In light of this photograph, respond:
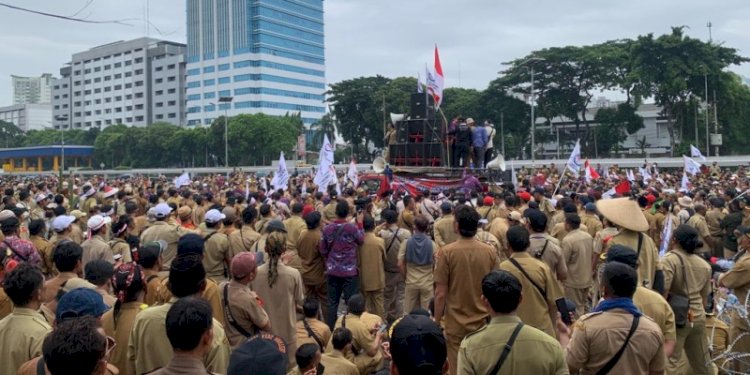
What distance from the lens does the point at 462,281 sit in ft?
16.9

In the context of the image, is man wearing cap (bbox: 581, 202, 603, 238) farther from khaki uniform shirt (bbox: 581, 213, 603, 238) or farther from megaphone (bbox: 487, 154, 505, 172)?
megaphone (bbox: 487, 154, 505, 172)

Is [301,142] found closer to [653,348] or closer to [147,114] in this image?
[653,348]

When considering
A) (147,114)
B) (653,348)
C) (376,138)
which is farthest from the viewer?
(147,114)

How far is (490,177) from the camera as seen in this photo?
59.3 ft

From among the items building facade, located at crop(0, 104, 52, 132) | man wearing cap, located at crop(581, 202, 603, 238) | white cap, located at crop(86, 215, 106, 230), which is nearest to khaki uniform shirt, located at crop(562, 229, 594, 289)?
man wearing cap, located at crop(581, 202, 603, 238)

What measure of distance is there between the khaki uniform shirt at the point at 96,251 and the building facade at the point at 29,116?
175611 millimetres

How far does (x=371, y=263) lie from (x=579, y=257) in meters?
2.58

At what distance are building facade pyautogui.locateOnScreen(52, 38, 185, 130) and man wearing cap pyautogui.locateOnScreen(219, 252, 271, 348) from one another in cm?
11562

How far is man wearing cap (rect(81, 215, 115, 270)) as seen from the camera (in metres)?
6.83

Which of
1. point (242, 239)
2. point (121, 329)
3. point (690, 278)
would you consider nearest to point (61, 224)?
point (242, 239)

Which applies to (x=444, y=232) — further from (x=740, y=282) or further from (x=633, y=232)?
(x=740, y=282)

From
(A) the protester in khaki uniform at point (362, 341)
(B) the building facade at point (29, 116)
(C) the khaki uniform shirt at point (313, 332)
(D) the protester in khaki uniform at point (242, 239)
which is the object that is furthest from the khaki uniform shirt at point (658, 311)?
(B) the building facade at point (29, 116)

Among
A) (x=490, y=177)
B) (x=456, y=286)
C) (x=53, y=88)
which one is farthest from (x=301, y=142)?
(x=53, y=88)

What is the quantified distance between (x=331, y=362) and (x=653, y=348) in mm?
2307
